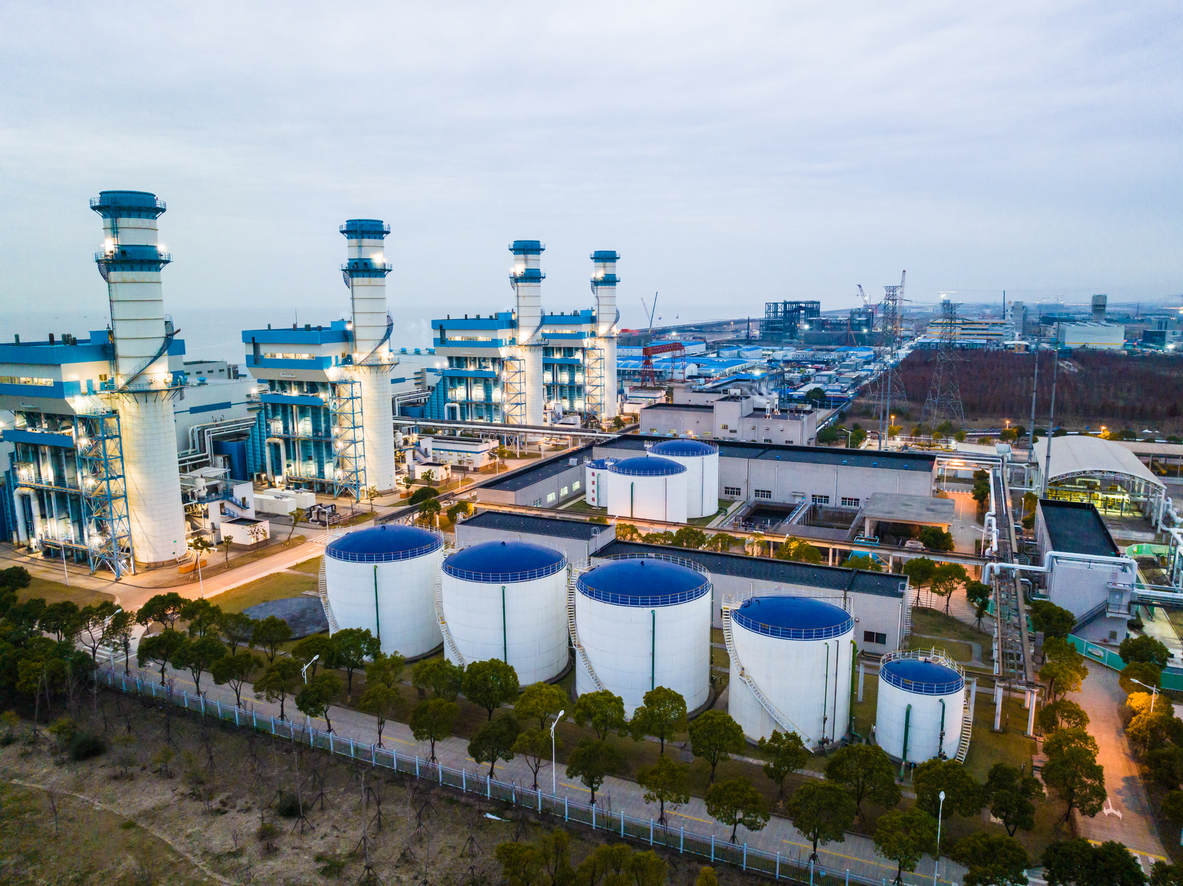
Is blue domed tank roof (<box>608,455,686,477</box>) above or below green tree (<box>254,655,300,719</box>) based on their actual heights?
above

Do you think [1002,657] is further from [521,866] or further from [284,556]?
[284,556]

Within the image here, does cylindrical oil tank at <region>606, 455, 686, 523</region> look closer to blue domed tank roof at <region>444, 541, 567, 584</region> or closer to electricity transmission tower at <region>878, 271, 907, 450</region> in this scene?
blue domed tank roof at <region>444, 541, 567, 584</region>

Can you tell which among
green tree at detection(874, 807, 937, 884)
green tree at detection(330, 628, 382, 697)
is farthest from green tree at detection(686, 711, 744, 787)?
green tree at detection(330, 628, 382, 697)

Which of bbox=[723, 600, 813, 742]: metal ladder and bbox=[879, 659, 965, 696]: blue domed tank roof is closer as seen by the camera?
bbox=[879, 659, 965, 696]: blue domed tank roof

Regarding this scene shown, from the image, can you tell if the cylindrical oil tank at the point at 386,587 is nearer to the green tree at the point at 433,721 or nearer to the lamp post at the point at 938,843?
the green tree at the point at 433,721

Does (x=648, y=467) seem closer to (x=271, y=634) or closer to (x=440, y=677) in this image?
(x=440, y=677)

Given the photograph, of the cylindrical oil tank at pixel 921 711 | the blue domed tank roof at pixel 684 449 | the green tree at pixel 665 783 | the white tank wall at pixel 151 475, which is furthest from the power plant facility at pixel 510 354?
the green tree at pixel 665 783

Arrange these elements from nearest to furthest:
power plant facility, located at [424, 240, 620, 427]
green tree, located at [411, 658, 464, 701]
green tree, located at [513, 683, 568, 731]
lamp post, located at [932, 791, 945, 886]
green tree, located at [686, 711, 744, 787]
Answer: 1. lamp post, located at [932, 791, 945, 886]
2. green tree, located at [686, 711, 744, 787]
3. green tree, located at [513, 683, 568, 731]
4. green tree, located at [411, 658, 464, 701]
5. power plant facility, located at [424, 240, 620, 427]
